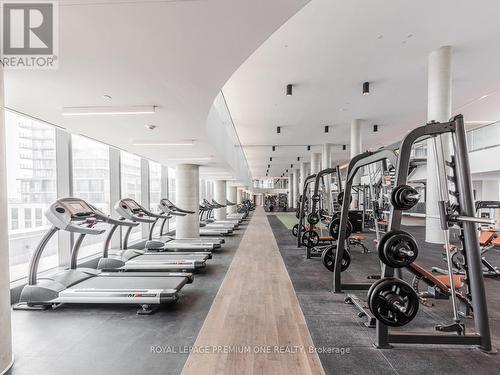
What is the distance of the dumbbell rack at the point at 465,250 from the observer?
2662mm

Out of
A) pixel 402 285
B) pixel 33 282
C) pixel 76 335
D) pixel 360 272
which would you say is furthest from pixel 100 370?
pixel 360 272

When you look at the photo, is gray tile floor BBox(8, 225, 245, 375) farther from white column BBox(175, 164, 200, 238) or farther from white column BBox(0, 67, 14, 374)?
white column BBox(175, 164, 200, 238)

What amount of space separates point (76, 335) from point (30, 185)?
327 cm

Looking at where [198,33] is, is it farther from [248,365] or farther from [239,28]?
[248,365]

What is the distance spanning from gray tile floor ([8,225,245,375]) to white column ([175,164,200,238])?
5.65 meters

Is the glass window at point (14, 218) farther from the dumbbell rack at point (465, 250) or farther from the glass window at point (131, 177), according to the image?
the dumbbell rack at point (465, 250)

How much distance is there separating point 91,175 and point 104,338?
16.0 feet

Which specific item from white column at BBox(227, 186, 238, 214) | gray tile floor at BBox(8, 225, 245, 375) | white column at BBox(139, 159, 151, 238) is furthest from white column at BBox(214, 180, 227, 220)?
gray tile floor at BBox(8, 225, 245, 375)

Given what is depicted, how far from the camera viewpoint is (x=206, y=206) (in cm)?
1265

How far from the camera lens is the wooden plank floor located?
98.2 inches

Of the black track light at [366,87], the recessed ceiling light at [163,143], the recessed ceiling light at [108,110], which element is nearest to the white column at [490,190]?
the black track light at [366,87]

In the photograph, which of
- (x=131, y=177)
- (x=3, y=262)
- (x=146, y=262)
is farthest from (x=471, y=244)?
(x=131, y=177)

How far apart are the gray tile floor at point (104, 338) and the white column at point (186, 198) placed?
5648mm

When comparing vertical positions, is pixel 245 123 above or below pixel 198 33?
above
